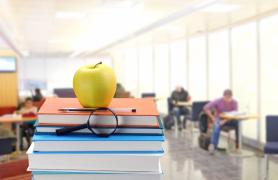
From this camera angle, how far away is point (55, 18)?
7363mm

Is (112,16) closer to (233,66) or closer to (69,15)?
(69,15)

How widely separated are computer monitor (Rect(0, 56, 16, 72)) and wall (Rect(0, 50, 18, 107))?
0.14 m

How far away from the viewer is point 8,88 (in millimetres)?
9906

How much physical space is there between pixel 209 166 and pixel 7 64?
682 centimetres

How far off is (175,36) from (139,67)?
14.7 ft

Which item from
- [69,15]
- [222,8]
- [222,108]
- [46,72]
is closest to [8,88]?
[69,15]

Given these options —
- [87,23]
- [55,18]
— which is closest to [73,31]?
[87,23]

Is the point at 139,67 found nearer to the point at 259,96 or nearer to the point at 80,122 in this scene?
the point at 259,96

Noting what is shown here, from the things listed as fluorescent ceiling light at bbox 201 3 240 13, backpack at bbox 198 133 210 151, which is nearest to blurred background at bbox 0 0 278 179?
fluorescent ceiling light at bbox 201 3 240 13

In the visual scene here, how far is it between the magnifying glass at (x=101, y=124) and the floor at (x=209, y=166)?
378cm

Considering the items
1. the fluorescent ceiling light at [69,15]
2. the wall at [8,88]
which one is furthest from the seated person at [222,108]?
the wall at [8,88]

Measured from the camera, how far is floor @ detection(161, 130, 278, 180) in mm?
5051

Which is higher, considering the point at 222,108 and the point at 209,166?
the point at 222,108

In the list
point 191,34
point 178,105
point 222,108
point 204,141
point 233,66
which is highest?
point 191,34
